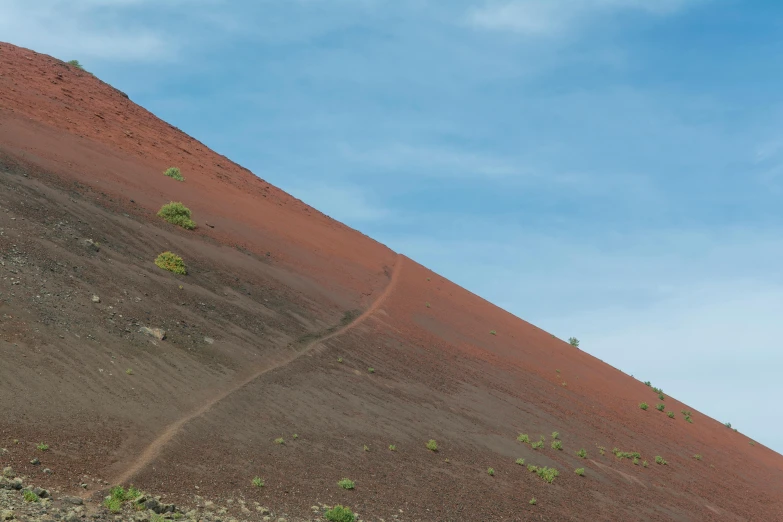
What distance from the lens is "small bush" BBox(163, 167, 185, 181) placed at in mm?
36053

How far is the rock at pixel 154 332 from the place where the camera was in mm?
19269

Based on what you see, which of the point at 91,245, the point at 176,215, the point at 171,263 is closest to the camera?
the point at 91,245

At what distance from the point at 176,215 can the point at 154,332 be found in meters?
10.5

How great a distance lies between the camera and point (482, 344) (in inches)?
1268

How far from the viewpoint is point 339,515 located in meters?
14.3

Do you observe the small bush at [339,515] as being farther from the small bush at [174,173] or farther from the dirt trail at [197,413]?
the small bush at [174,173]

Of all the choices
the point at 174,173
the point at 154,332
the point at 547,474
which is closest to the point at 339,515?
the point at 154,332

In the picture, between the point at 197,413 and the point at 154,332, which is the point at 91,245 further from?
the point at 197,413

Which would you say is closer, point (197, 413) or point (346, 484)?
point (346, 484)

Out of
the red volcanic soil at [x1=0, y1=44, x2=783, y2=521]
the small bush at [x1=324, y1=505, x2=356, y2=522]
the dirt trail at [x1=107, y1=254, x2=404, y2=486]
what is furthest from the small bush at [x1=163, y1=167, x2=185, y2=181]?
the small bush at [x1=324, y1=505, x2=356, y2=522]

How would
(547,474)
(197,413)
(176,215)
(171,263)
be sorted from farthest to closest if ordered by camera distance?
(176,215), (171,263), (547,474), (197,413)

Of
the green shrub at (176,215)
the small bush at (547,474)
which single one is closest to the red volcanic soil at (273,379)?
the small bush at (547,474)

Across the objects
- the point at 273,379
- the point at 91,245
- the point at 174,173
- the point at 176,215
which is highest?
the point at 174,173

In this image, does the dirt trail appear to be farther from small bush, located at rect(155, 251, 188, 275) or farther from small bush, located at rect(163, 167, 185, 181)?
small bush, located at rect(163, 167, 185, 181)
